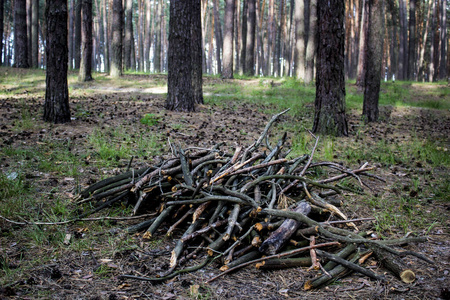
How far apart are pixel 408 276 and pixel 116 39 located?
50.2 feet

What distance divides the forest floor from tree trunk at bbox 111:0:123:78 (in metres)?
4.60

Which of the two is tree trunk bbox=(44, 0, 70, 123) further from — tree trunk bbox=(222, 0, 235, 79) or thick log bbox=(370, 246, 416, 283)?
tree trunk bbox=(222, 0, 235, 79)

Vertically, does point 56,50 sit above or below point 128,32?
below

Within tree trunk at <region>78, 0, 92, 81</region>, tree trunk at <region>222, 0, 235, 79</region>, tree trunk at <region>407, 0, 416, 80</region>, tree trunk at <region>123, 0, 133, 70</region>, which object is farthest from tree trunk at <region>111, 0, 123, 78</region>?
tree trunk at <region>407, 0, 416, 80</region>

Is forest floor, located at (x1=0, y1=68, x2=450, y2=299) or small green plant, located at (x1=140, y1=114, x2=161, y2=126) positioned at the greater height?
small green plant, located at (x1=140, y1=114, x2=161, y2=126)

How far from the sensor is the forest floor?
247 centimetres

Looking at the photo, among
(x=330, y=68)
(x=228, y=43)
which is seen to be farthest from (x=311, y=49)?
(x=330, y=68)

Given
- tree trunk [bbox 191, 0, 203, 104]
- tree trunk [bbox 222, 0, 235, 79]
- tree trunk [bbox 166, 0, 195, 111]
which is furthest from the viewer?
tree trunk [bbox 222, 0, 235, 79]

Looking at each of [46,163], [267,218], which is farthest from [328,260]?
[46,163]

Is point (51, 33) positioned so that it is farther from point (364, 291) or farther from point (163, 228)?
point (364, 291)

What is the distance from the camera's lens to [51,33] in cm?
662

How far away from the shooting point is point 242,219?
3.09 m

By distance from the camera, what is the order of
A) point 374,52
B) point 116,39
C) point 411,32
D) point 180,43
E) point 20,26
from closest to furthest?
point 180,43, point 374,52, point 116,39, point 20,26, point 411,32

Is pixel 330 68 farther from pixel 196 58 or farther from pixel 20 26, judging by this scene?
pixel 20 26
